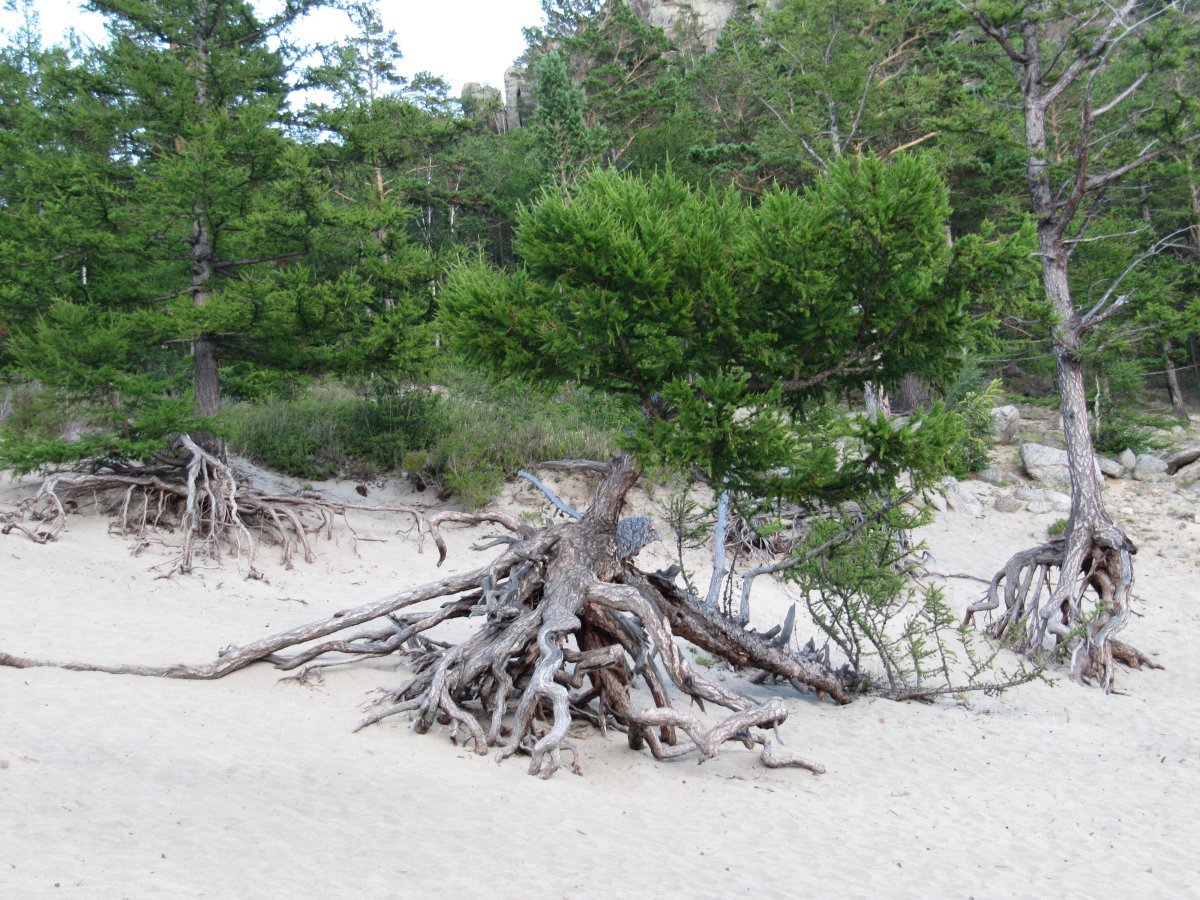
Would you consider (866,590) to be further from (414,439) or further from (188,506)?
(414,439)

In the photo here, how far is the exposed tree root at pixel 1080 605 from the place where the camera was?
11352mm

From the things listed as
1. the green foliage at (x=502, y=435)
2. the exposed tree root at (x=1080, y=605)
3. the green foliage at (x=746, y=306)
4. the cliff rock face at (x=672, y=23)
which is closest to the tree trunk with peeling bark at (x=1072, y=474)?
the exposed tree root at (x=1080, y=605)

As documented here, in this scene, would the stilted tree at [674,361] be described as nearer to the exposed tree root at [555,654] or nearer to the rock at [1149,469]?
the exposed tree root at [555,654]

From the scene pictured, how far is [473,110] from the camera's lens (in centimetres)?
4203

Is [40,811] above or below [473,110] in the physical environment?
below

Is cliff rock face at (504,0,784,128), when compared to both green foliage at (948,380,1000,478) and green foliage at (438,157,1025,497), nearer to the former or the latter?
green foliage at (948,380,1000,478)

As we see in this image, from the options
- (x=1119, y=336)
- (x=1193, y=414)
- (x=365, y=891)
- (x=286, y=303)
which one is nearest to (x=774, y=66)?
(x=1119, y=336)

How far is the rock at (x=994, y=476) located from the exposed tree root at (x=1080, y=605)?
32.0 feet

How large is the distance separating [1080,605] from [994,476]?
A: 1110 cm

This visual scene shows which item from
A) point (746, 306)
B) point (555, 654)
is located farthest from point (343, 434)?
point (746, 306)

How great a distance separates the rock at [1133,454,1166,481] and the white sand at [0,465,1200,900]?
1397 centimetres

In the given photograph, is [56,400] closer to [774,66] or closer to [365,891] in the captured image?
[365,891]

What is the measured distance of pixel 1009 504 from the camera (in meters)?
20.7

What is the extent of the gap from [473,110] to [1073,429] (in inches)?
1422
